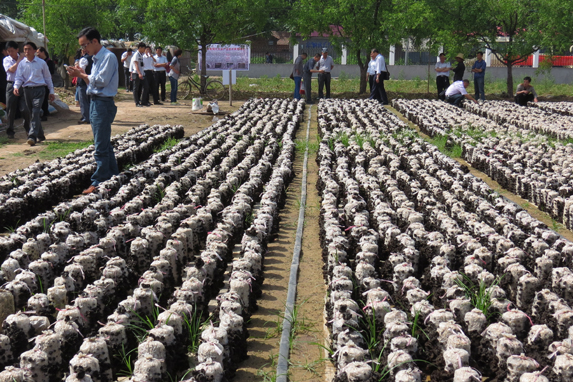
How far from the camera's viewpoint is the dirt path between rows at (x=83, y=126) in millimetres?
9125

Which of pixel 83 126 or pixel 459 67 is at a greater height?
pixel 459 67

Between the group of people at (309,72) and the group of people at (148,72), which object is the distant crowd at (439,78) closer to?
the group of people at (309,72)

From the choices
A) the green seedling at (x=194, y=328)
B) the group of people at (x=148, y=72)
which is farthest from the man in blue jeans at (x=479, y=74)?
the green seedling at (x=194, y=328)

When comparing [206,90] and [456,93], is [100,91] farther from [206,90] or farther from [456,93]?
[206,90]

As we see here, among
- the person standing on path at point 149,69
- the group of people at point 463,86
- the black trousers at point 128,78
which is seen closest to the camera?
the group of people at point 463,86

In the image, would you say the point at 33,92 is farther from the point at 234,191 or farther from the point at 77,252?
the point at 77,252

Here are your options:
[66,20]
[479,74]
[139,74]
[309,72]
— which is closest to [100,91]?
[139,74]

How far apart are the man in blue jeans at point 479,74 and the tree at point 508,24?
2.29 meters

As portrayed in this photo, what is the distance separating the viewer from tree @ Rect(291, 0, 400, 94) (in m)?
19.6

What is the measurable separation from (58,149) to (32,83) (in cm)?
115

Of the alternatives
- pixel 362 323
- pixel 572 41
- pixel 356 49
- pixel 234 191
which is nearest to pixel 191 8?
pixel 356 49

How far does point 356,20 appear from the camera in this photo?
774 inches

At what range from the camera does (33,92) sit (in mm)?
9703

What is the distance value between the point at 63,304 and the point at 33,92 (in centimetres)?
695
